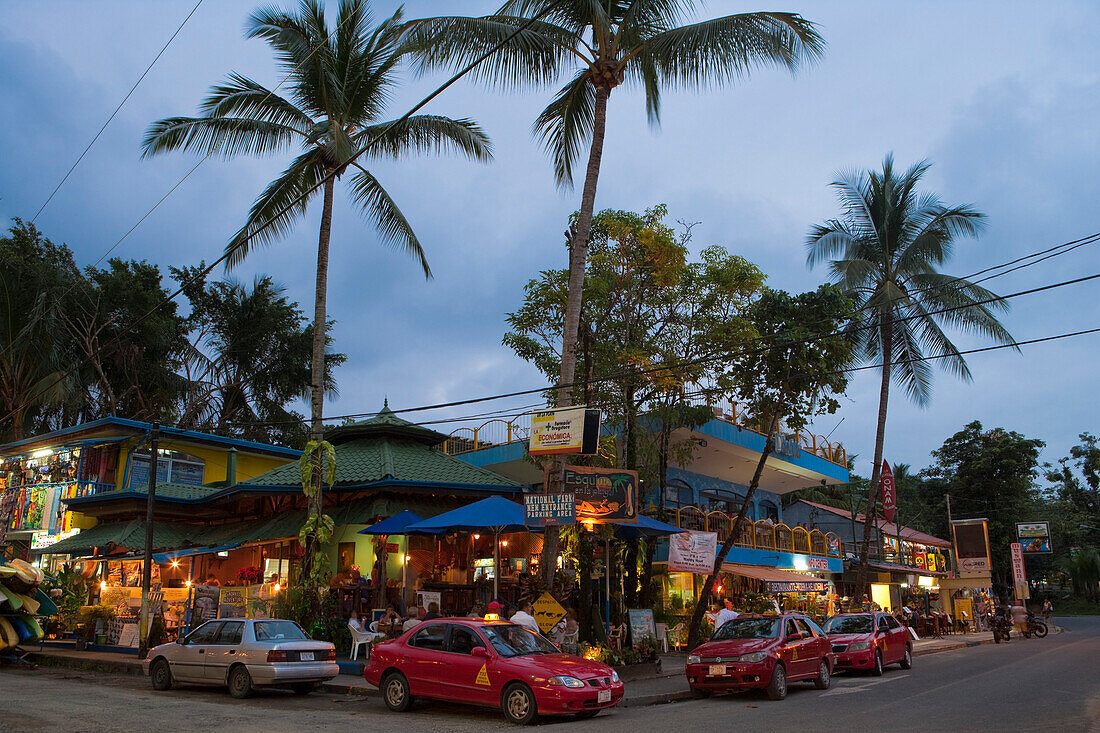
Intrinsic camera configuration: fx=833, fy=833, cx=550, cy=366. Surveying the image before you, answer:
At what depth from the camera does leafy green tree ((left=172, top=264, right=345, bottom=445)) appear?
152ft

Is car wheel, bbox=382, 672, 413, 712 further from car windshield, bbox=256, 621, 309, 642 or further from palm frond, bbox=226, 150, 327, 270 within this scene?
palm frond, bbox=226, 150, 327, 270

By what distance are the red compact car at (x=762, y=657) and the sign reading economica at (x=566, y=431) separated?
425 centimetres

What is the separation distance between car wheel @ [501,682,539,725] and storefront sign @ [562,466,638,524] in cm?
524

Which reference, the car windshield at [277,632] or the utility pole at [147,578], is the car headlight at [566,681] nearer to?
the car windshield at [277,632]

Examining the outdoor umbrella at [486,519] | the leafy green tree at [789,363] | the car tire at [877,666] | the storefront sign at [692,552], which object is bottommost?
the car tire at [877,666]

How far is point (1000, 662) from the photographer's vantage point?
22.4 meters

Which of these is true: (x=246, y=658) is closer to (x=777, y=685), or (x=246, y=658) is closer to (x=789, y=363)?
(x=777, y=685)

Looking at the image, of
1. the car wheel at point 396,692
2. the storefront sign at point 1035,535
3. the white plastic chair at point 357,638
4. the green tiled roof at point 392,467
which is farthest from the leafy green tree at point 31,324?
the storefront sign at point 1035,535

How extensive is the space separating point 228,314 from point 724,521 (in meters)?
30.5

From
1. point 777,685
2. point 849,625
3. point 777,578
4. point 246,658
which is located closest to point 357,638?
point 246,658

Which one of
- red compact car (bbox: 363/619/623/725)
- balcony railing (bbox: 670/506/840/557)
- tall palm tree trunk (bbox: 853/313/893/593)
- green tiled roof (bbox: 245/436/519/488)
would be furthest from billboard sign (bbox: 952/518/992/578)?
red compact car (bbox: 363/619/623/725)

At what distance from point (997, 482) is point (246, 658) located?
60.2m

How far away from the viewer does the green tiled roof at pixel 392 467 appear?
23562 millimetres

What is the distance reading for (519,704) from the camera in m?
11.6
